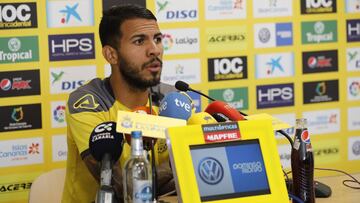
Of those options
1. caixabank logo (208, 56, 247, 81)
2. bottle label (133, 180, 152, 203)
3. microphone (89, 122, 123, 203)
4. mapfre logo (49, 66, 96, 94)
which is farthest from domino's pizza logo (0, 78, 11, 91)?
bottle label (133, 180, 152, 203)

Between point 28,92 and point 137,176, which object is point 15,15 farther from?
point 137,176

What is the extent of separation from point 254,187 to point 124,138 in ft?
1.02

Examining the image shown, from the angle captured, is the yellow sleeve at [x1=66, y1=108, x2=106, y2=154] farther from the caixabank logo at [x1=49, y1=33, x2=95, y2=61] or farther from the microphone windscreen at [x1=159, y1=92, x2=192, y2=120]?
the caixabank logo at [x1=49, y1=33, x2=95, y2=61]

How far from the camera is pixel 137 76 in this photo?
216 cm

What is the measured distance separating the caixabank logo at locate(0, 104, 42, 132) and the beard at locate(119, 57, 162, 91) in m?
0.77

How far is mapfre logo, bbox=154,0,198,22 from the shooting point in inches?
118

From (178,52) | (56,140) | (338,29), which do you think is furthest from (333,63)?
(56,140)

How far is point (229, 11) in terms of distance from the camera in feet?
10.3

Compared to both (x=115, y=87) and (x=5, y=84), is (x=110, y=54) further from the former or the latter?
(x=5, y=84)

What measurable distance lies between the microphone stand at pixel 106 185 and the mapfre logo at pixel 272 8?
2.11 meters

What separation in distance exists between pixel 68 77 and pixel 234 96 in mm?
888

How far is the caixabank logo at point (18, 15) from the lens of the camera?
2.72m

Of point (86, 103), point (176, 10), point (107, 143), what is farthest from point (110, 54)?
point (107, 143)

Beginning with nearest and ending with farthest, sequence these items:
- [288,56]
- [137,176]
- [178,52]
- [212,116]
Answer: [137,176]
[212,116]
[178,52]
[288,56]
